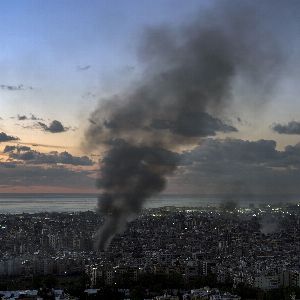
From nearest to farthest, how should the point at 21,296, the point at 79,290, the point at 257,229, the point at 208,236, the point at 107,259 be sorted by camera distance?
1. the point at 21,296
2. the point at 79,290
3. the point at 107,259
4. the point at 208,236
5. the point at 257,229

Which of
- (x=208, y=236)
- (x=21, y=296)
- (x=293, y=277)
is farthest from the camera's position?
(x=208, y=236)

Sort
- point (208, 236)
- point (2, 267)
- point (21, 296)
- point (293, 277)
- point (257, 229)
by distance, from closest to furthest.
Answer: point (21, 296), point (293, 277), point (2, 267), point (208, 236), point (257, 229)

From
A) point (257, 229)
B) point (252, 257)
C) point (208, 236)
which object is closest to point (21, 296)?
point (252, 257)

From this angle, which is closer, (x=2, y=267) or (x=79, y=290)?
(x=79, y=290)

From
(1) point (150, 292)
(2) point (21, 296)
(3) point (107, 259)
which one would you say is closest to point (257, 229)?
(3) point (107, 259)

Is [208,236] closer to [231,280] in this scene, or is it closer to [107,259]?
[107,259]

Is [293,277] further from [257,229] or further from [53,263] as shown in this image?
[257,229]
